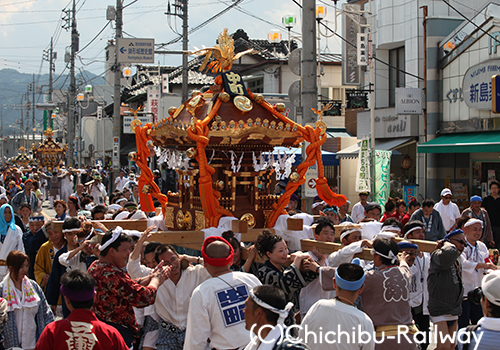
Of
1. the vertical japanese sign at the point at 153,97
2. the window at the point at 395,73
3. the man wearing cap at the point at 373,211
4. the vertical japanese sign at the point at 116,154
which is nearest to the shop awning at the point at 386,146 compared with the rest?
the window at the point at 395,73

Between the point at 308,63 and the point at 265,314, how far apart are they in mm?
7090

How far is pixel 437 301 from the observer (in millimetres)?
5324

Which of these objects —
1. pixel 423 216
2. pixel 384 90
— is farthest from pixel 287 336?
pixel 384 90

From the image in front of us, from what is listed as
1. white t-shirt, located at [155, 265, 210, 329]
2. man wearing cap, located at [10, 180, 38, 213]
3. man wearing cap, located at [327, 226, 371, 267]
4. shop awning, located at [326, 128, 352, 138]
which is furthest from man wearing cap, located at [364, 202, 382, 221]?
shop awning, located at [326, 128, 352, 138]

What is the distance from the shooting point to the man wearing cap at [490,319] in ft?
10.1

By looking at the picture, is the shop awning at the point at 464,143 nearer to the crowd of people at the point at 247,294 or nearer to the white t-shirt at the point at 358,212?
the white t-shirt at the point at 358,212

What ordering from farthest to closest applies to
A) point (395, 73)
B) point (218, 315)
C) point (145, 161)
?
point (395, 73) < point (145, 161) < point (218, 315)

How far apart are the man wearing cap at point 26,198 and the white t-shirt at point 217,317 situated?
421 inches

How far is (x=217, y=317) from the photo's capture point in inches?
142

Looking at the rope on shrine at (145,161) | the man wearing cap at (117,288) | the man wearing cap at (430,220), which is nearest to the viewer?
the man wearing cap at (117,288)

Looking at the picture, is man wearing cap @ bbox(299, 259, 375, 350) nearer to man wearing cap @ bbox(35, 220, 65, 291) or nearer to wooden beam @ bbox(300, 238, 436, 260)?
wooden beam @ bbox(300, 238, 436, 260)

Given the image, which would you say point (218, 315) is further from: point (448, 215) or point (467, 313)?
point (448, 215)

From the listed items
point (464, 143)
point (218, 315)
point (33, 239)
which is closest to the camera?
point (218, 315)

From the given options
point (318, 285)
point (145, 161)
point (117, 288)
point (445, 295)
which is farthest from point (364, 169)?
point (117, 288)
